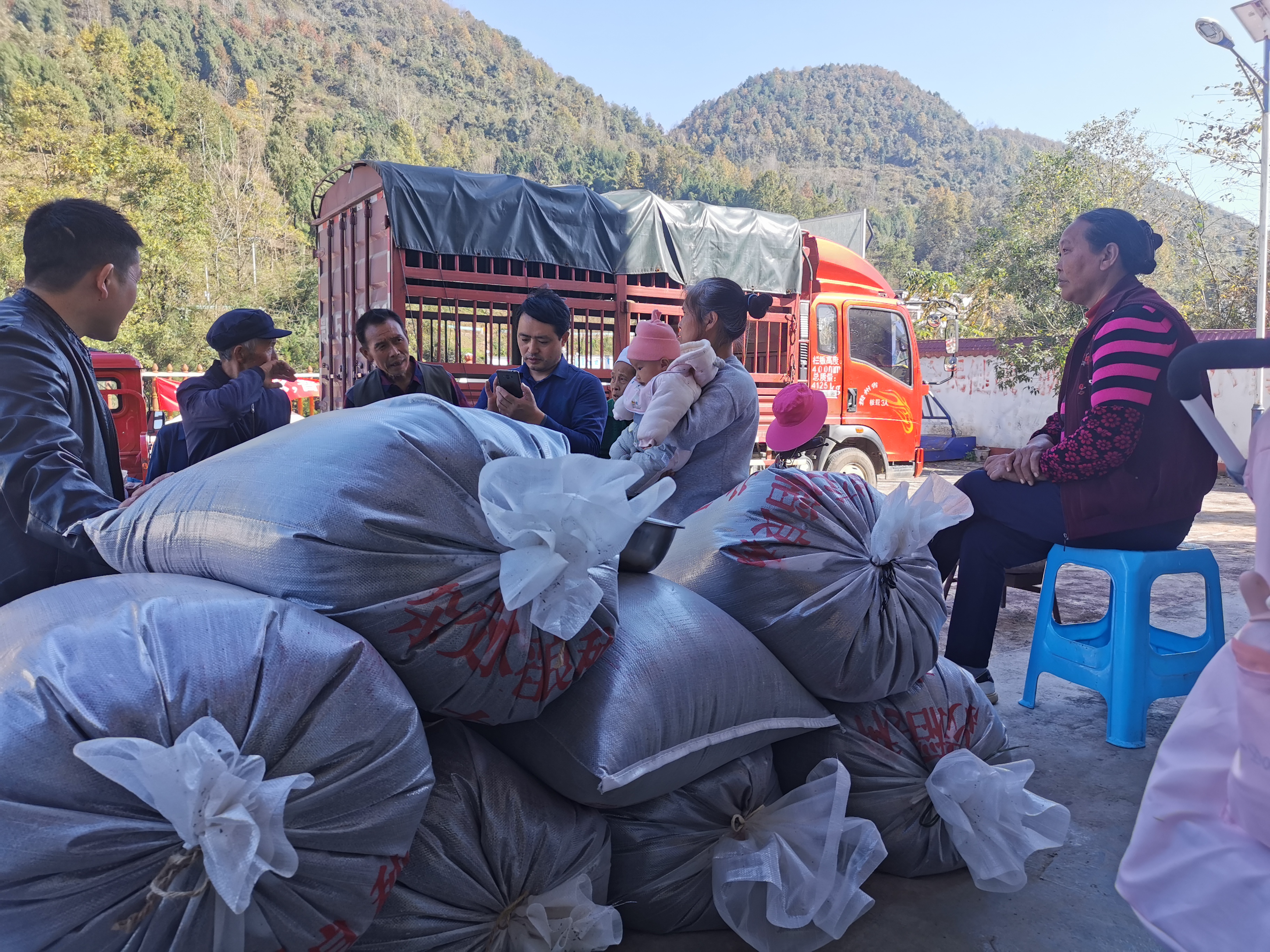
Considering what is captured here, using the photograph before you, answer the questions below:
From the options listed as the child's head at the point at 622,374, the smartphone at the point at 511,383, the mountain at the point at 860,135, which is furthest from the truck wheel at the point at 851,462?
the mountain at the point at 860,135

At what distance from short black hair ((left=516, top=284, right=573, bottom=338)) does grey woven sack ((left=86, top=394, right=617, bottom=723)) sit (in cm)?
180

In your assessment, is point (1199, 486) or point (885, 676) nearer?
point (885, 676)

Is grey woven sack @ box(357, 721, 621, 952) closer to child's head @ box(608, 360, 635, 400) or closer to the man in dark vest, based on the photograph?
the man in dark vest

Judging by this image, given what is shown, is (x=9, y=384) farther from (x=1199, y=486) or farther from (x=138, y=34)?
(x=138, y=34)

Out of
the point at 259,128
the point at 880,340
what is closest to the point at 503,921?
the point at 880,340

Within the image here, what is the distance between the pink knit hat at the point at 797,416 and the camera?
413 centimetres

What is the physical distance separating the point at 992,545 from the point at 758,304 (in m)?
1.27

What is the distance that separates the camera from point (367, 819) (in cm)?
110

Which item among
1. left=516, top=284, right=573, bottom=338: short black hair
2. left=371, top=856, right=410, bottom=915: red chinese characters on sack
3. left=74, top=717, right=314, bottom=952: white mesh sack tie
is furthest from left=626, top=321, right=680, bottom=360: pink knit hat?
left=74, top=717, right=314, bottom=952: white mesh sack tie

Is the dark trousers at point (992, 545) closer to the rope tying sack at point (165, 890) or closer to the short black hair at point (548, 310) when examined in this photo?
the short black hair at point (548, 310)

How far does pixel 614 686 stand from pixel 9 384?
135 centimetres

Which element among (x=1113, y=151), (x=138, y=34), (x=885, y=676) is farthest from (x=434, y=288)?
(x=138, y=34)

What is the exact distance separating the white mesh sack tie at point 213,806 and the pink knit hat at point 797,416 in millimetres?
3418

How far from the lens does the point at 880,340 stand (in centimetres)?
835
